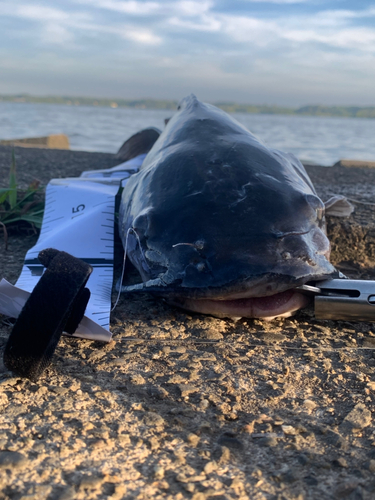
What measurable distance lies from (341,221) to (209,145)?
105 cm

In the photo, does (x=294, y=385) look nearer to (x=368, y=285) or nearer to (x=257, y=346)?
(x=257, y=346)

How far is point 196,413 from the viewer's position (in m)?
1.33

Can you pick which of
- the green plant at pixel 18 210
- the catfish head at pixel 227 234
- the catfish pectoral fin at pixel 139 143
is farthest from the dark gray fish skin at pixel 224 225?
the catfish pectoral fin at pixel 139 143

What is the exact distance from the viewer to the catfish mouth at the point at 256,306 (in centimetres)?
182

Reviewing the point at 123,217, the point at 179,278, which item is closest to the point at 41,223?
the point at 123,217

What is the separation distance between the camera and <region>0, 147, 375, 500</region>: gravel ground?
3.45ft

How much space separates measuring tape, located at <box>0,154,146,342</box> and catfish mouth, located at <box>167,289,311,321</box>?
0.39 metres

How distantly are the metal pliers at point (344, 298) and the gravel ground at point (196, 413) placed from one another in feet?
0.26

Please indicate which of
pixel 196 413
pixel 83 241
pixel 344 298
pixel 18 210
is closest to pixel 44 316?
pixel 196 413

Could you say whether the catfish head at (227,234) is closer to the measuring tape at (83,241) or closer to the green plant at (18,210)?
the measuring tape at (83,241)

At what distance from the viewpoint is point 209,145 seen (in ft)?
7.88

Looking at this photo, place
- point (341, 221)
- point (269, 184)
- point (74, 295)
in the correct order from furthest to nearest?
point (341, 221)
point (269, 184)
point (74, 295)

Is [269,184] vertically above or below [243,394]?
above

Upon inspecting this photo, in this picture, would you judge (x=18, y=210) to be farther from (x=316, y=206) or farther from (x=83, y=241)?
(x=316, y=206)
